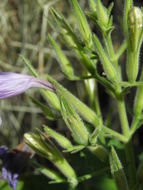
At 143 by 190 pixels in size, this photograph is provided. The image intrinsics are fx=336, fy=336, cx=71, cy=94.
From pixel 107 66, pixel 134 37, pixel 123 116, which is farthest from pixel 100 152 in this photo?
pixel 134 37

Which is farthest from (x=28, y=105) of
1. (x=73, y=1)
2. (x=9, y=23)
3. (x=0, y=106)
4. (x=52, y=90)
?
(x=73, y=1)

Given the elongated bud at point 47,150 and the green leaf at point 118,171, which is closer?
the green leaf at point 118,171

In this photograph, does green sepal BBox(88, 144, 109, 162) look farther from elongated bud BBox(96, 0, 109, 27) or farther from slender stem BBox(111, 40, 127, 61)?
elongated bud BBox(96, 0, 109, 27)

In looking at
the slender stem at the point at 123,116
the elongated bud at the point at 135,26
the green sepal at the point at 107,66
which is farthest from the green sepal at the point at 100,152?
the elongated bud at the point at 135,26

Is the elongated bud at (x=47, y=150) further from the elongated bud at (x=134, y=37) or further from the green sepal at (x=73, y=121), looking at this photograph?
the elongated bud at (x=134, y=37)

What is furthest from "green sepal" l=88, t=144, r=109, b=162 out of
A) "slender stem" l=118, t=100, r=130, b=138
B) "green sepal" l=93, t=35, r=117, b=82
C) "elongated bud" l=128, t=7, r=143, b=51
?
"elongated bud" l=128, t=7, r=143, b=51
